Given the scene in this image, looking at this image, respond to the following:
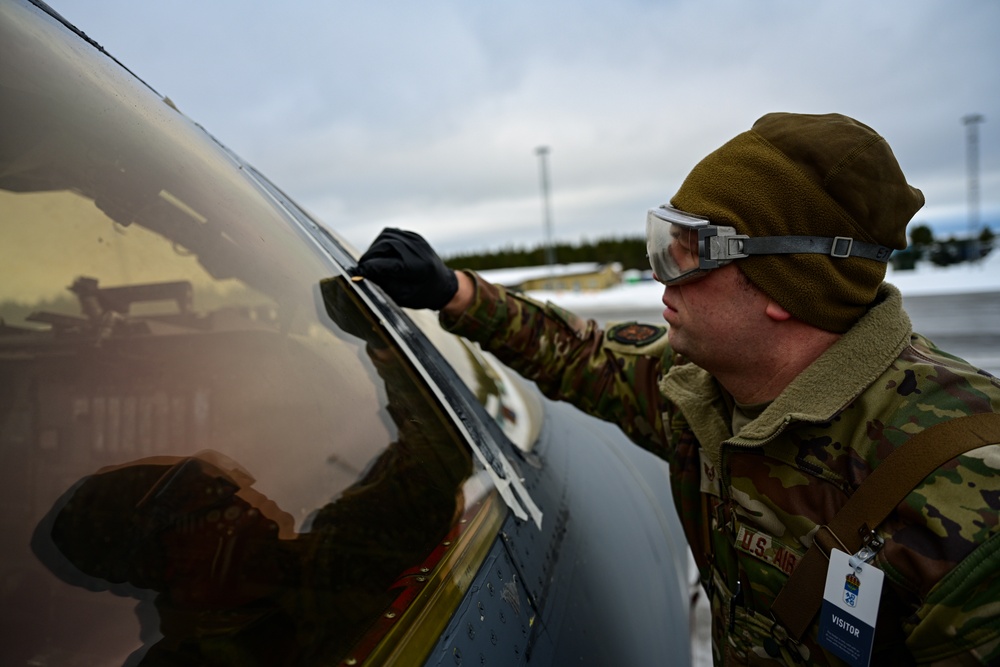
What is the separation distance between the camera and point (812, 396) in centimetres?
134

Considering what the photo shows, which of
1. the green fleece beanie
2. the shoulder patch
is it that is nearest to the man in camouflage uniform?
the green fleece beanie

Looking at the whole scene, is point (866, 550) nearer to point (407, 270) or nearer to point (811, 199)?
point (811, 199)

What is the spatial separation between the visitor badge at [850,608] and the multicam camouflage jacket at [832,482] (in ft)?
0.13

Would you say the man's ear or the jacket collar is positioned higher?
the man's ear

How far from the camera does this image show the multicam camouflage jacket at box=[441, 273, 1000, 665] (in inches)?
40.9

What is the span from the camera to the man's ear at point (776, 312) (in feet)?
4.63

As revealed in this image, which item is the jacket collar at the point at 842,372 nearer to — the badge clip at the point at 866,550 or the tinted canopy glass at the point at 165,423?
the badge clip at the point at 866,550

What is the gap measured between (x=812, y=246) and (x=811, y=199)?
9 cm

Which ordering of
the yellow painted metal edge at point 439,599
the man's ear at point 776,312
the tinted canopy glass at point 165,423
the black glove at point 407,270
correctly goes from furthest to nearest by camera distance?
the black glove at point 407,270, the man's ear at point 776,312, the yellow painted metal edge at point 439,599, the tinted canopy glass at point 165,423

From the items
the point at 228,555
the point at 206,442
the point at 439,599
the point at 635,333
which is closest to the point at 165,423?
the point at 206,442

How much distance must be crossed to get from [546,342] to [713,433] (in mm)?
681

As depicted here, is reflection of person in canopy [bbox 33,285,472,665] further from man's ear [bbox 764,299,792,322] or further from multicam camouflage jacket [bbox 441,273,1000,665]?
man's ear [bbox 764,299,792,322]

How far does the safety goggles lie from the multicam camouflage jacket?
18 cm

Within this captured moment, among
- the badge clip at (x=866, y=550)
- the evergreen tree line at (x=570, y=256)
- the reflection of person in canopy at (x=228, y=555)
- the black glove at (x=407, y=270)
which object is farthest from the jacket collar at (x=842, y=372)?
the evergreen tree line at (x=570, y=256)
